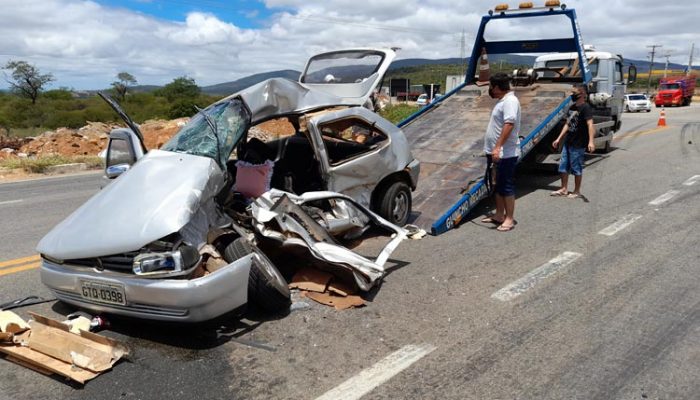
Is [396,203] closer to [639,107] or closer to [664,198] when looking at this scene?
[664,198]

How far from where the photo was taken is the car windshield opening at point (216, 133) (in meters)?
4.57

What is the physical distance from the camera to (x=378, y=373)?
10.9ft

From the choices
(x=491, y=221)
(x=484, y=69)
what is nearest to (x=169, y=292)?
(x=491, y=221)

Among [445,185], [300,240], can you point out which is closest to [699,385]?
[300,240]

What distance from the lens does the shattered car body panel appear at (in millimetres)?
4320

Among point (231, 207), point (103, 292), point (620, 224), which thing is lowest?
point (620, 224)

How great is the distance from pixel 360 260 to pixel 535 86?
7.31 metres

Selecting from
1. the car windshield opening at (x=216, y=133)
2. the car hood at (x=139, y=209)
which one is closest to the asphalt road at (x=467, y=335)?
the car hood at (x=139, y=209)

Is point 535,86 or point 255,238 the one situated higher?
point 535,86

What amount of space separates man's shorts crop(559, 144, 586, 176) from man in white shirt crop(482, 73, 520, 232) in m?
2.18

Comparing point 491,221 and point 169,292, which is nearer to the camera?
point 169,292

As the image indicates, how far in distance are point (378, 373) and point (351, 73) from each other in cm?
434

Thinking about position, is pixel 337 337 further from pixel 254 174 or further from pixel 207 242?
pixel 254 174

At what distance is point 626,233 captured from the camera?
20.5 ft
